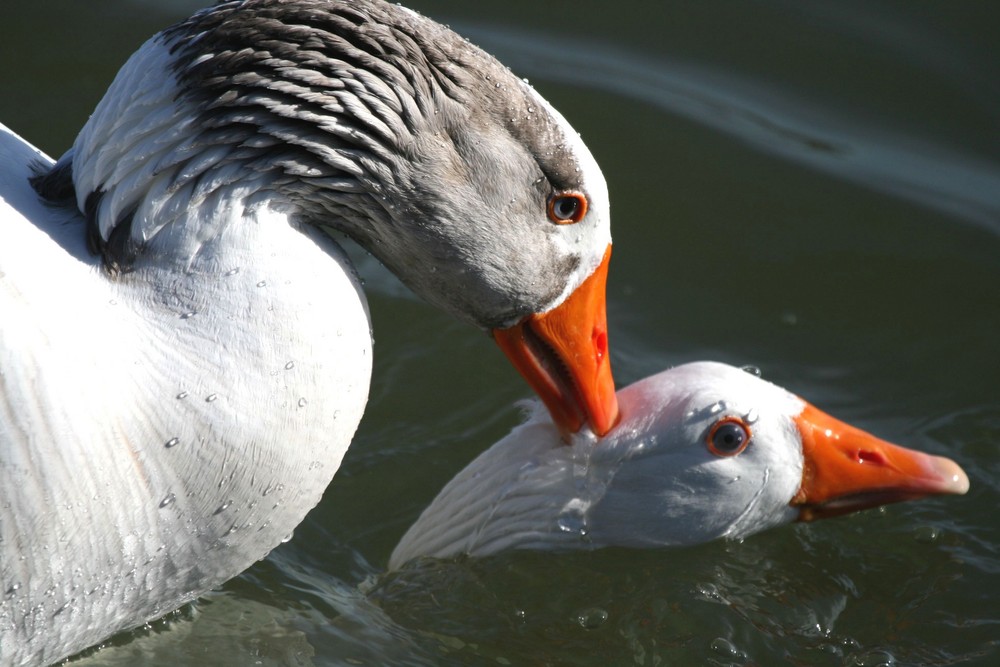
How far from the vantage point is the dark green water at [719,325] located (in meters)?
4.56

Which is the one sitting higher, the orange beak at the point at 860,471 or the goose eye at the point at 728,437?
the goose eye at the point at 728,437

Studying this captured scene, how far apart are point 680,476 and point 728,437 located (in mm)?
228

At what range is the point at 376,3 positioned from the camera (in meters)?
3.46

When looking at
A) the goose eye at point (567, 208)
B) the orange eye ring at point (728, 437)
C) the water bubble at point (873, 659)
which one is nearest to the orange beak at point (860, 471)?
the orange eye ring at point (728, 437)

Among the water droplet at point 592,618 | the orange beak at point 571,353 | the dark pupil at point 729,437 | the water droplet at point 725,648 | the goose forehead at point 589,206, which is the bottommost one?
the water droplet at point 592,618

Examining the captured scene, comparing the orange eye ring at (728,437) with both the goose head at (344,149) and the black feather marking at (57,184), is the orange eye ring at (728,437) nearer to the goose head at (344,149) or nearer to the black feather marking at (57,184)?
the goose head at (344,149)

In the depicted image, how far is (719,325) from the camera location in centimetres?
619

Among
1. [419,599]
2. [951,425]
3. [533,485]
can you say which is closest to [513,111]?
[533,485]

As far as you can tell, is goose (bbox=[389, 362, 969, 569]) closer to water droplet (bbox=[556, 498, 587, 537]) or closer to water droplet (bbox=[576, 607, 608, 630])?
water droplet (bbox=[556, 498, 587, 537])

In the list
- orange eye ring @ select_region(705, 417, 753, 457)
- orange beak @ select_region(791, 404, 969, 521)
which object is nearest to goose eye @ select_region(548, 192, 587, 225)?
orange eye ring @ select_region(705, 417, 753, 457)

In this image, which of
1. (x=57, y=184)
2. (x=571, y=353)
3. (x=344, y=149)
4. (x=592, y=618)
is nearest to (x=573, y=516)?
(x=592, y=618)

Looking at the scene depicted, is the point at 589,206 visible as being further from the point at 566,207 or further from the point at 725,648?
the point at 725,648

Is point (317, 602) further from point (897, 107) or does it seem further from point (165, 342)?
point (897, 107)

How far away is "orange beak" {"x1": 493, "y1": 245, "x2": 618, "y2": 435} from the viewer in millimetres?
3912
